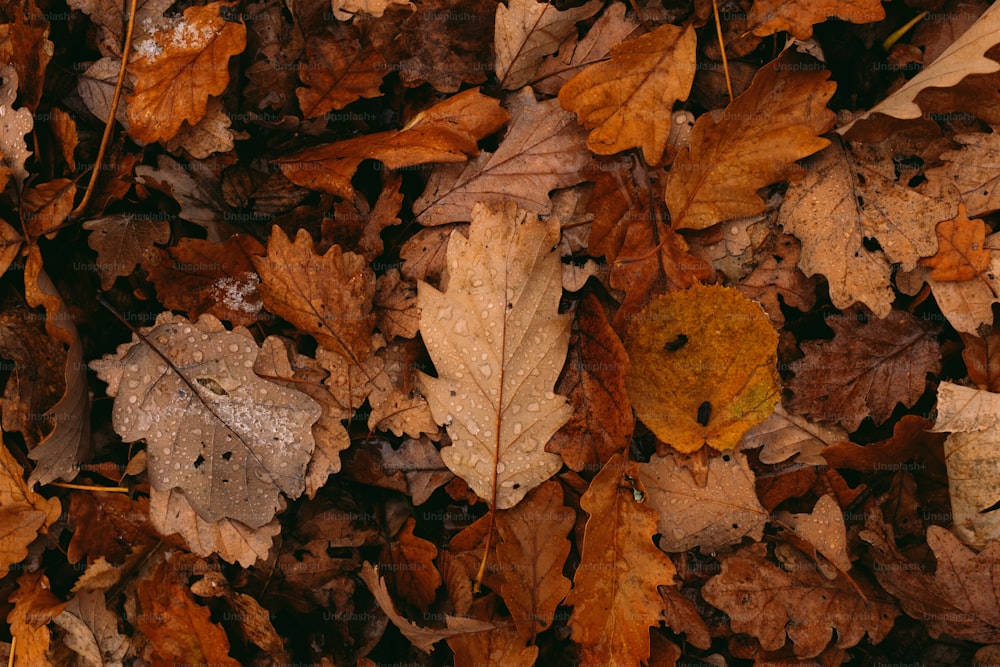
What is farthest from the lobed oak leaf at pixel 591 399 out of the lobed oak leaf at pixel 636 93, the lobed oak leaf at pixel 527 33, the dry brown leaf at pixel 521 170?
the lobed oak leaf at pixel 527 33

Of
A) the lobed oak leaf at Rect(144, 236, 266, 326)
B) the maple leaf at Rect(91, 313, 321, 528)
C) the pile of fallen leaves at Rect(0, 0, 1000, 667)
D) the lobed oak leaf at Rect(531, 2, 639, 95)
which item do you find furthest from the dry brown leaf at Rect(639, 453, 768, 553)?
the lobed oak leaf at Rect(144, 236, 266, 326)

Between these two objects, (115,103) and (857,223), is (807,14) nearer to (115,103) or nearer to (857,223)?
(857,223)

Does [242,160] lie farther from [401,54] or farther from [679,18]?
[679,18]

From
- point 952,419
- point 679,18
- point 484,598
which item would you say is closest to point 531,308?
point 484,598

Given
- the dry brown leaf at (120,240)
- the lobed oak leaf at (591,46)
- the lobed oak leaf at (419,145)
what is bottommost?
the dry brown leaf at (120,240)

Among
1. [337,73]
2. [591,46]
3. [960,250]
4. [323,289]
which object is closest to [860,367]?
[960,250]

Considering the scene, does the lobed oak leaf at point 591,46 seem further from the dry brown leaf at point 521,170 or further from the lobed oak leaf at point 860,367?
the lobed oak leaf at point 860,367

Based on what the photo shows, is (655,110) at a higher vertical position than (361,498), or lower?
higher
